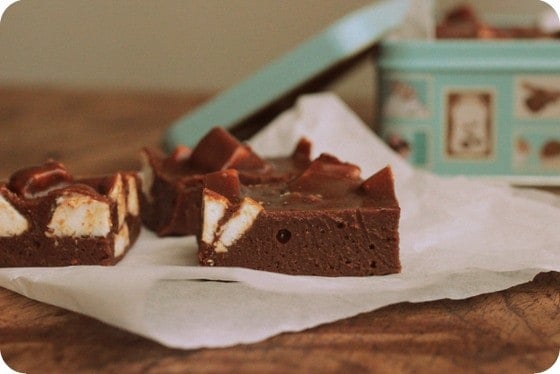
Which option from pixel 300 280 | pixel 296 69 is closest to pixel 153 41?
pixel 296 69

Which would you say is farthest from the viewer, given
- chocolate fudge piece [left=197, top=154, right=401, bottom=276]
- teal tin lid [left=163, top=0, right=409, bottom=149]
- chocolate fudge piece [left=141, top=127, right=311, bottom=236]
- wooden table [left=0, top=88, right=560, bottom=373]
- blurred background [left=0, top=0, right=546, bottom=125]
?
blurred background [left=0, top=0, right=546, bottom=125]

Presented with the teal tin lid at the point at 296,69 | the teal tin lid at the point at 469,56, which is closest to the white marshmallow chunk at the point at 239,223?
the teal tin lid at the point at 296,69

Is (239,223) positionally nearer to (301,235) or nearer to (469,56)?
(301,235)

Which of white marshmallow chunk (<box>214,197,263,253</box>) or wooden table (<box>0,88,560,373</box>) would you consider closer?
wooden table (<box>0,88,560,373</box>)

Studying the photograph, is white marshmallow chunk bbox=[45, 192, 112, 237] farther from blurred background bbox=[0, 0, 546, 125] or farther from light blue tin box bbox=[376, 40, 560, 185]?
blurred background bbox=[0, 0, 546, 125]

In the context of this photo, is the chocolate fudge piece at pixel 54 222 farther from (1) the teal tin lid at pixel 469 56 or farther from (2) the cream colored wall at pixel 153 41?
(2) the cream colored wall at pixel 153 41

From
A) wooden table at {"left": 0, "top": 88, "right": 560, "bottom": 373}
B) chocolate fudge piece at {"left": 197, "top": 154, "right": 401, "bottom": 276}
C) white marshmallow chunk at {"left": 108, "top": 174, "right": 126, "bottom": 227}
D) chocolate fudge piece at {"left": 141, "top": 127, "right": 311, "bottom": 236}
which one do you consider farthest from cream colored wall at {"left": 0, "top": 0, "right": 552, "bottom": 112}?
wooden table at {"left": 0, "top": 88, "right": 560, "bottom": 373}

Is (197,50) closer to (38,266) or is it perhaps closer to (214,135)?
(214,135)

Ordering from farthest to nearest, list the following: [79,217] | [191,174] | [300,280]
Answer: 1. [191,174]
2. [79,217]
3. [300,280]
